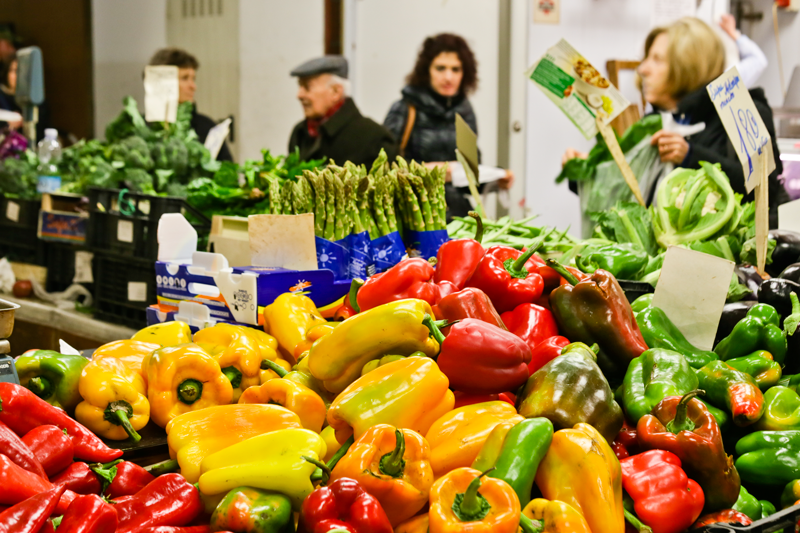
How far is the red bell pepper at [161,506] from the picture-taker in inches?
50.8

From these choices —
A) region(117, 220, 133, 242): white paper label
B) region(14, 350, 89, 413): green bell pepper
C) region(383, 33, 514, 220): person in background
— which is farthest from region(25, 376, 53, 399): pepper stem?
region(383, 33, 514, 220): person in background

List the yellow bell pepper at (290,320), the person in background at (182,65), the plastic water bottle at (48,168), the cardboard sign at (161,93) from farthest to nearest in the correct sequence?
1. the person in background at (182,65)
2. the plastic water bottle at (48,168)
3. the cardboard sign at (161,93)
4. the yellow bell pepper at (290,320)

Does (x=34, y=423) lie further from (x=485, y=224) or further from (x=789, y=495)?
(x=485, y=224)

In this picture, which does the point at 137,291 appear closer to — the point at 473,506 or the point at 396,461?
the point at 396,461

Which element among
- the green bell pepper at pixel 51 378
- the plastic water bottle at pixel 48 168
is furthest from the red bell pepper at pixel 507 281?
the plastic water bottle at pixel 48 168

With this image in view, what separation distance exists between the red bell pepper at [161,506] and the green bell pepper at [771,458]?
3.92 feet

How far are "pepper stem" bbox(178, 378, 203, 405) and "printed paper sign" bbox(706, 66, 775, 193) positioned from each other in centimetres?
208

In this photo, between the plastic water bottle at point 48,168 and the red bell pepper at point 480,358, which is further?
the plastic water bottle at point 48,168

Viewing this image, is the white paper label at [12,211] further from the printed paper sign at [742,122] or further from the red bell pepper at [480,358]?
the printed paper sign at [742,122]

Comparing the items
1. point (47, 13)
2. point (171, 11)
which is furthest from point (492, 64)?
point (47, 13)

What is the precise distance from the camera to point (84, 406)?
1733mm

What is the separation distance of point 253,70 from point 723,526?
7.51 m

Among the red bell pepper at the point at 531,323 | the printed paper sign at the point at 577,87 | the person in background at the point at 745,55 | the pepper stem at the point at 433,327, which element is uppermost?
the person in background at the point at 745,55

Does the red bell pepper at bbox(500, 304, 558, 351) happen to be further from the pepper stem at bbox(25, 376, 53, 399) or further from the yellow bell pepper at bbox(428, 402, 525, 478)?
the pepper stem at bbox(25, 376, 53, 399)
